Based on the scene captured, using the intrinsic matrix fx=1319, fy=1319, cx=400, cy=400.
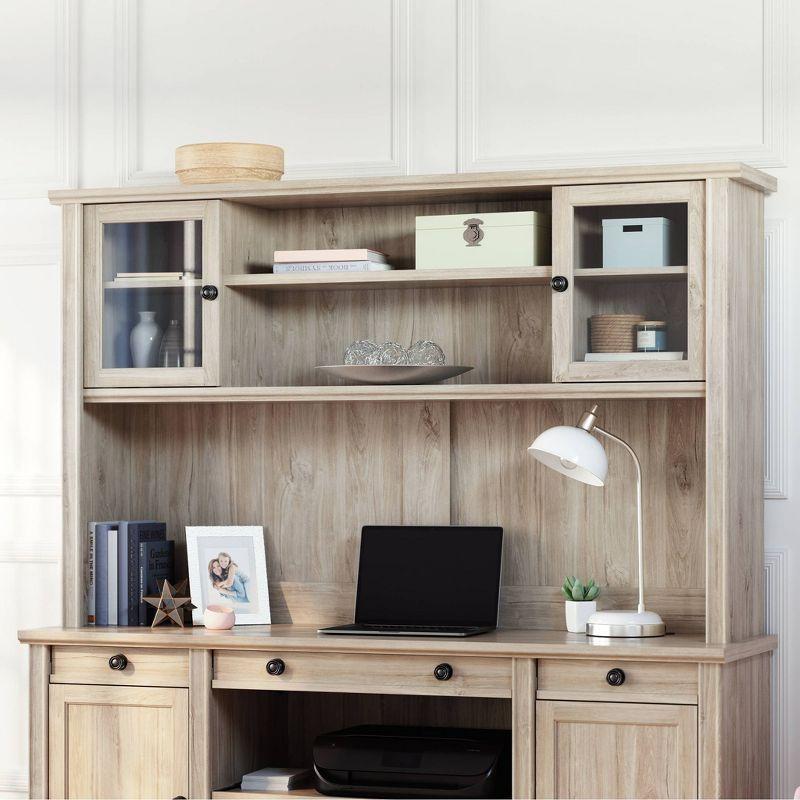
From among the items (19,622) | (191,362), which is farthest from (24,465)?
(191,362)

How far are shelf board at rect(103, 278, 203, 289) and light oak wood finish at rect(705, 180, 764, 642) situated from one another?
4.40 feet

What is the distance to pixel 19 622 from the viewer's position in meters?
4.00

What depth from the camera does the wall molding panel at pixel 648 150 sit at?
11.4ft

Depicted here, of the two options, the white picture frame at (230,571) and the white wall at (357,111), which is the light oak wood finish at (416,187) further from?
the white picture frame at (230,571)

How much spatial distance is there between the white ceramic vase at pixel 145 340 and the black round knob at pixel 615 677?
143cm

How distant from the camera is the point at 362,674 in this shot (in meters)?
3.23

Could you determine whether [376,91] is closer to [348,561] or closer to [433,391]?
[433,391]

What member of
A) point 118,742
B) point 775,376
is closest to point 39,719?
point 118,742

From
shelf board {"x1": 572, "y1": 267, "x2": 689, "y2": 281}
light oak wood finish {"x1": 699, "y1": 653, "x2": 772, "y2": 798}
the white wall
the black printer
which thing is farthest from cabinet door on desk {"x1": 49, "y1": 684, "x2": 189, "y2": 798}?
shelf board {"x1": 572, "y1": 267, "x2": 689, "y2": 281}

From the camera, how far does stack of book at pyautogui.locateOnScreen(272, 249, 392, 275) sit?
347 centimetres

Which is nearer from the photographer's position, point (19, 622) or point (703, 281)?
point (703, 281)

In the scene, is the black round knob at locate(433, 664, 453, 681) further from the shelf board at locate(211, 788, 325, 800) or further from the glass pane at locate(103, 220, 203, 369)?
the glass pane at locate(103, 220, 203, 369)

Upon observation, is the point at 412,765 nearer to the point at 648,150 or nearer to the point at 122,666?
the point at 122,666

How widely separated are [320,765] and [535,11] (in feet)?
6.90
